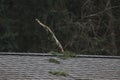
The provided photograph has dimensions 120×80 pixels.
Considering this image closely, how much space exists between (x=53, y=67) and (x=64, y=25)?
8.87 metres

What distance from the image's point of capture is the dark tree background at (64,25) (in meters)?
16.0

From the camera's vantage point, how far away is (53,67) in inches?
298

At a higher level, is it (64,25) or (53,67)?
(64,25)

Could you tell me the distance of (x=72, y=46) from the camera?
1602 cm

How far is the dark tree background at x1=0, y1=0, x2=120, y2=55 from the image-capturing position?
16.0 metres

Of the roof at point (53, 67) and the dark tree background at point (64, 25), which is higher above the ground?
the dark tree background at point (64, 25)

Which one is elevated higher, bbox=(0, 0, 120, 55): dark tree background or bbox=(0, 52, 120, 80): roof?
bbox=(0, 0, 120, 55): dark tree background

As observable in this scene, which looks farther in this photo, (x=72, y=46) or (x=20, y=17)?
(x=20, y=17)

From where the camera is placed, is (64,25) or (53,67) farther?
(64,25)

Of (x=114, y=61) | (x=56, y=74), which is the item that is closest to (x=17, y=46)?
(x=114, y=61)

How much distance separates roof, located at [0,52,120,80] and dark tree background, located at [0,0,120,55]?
6.96 meters

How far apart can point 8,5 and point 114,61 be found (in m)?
9.30

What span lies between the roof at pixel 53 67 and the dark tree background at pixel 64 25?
6.96 m

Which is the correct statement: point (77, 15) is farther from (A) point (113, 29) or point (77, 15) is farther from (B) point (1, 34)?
(B) point (1, 34)
